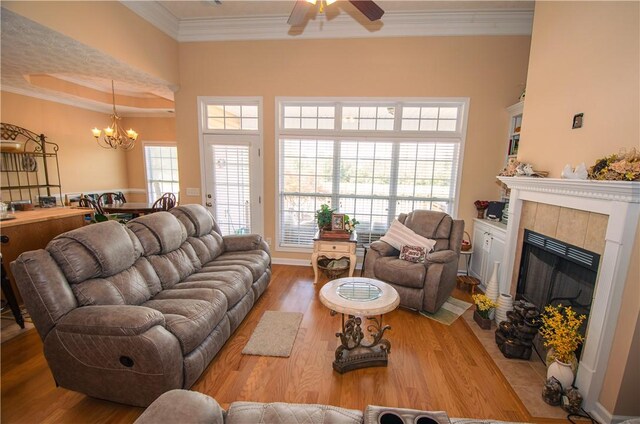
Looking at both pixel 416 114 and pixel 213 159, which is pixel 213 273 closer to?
pixel 213 159

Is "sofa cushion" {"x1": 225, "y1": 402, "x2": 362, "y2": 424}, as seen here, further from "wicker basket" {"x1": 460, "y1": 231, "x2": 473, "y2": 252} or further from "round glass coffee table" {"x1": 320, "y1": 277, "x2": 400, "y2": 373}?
"wicker basket" {"x1": 460, "y1": 231, "x2": 473, "y2": 252}

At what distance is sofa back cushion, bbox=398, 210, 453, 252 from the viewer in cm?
348

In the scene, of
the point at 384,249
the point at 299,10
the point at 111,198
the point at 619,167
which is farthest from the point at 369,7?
the point at 111,198

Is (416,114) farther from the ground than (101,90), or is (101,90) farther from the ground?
(101,90)

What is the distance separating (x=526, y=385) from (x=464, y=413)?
0.65 metres

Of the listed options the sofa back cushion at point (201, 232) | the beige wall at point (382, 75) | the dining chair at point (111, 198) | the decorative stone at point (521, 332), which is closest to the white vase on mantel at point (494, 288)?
the decorative stone at point (521, 332)

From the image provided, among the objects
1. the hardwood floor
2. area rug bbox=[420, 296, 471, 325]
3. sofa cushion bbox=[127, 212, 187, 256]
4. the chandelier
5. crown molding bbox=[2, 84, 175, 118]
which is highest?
crown molding bbox=[2, 84, 175, 118]

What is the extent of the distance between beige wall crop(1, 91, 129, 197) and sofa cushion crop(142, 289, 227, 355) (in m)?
5.38

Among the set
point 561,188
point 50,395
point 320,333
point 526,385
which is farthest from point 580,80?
point 50,395

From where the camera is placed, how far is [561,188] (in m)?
2.27

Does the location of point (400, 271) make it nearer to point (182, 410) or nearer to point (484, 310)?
point (484, 310)

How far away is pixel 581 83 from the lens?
220cm

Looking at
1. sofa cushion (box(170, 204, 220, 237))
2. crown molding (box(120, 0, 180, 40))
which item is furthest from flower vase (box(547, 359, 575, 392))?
crown molding (box(120, 0, 180, 40))

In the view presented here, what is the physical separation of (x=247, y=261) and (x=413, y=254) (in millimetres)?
1947
